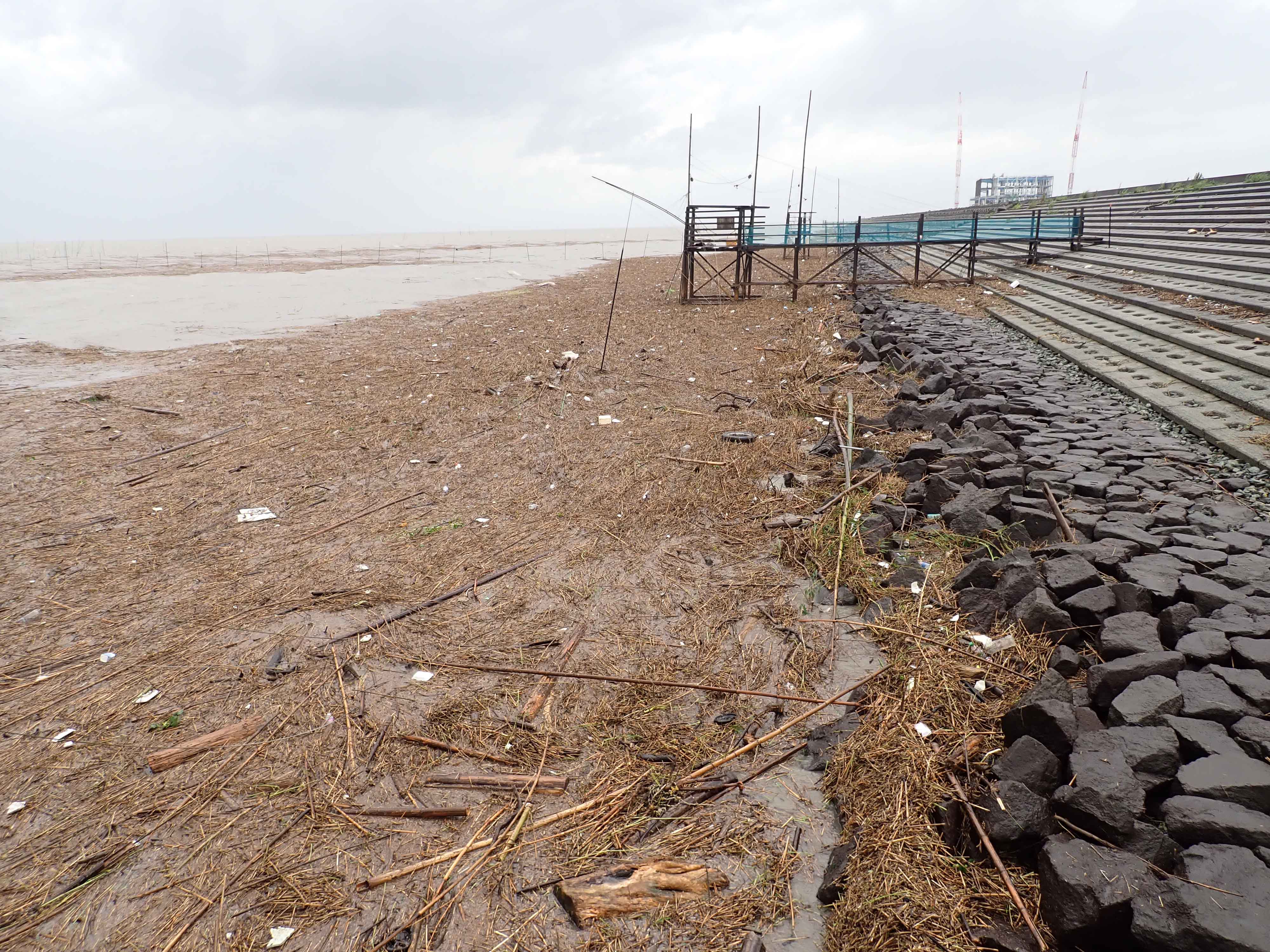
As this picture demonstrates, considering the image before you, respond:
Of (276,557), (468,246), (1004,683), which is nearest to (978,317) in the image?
(1004,683)

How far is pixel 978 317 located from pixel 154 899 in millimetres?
14374

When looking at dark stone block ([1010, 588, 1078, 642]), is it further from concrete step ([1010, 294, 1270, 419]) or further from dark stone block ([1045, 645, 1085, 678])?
concrete step ([1010, 294, 1270, 419])

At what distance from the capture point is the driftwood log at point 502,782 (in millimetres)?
3094

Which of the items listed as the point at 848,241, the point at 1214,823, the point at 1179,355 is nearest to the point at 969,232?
the point at 848,241

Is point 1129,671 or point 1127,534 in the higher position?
point 1127,534

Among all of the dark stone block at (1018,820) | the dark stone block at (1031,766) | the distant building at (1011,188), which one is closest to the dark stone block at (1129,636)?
the dark stone block at (1031,766)

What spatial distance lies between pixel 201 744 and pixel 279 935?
1.20 metres

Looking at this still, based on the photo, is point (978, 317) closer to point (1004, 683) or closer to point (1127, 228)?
point (1127, 228)

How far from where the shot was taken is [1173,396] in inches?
279

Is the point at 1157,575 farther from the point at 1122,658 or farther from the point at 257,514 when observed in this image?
the point at 257,514

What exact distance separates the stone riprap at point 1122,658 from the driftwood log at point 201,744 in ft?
10.3

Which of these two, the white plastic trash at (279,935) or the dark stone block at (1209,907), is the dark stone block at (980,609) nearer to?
the dark stone block at (1209,907)

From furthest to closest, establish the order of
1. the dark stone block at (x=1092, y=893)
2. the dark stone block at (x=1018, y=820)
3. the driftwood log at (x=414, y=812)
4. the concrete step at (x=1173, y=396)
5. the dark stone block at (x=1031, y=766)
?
the concrete step at (x=1173, y=396)
the driftwood log at (x=414, y=812)
the dark stone block at (x=1031, y=766)
the dark stone block at (x=1018, y=820)
the dark stone block at (x=1092, y=893)

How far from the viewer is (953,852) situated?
2656 mm
